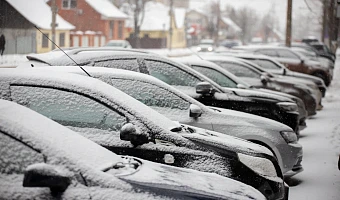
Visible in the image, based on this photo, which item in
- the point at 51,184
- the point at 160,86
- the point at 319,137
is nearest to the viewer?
the point at 51,184

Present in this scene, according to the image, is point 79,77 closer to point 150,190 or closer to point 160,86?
point 160,86

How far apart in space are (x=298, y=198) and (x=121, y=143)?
8.72 ft

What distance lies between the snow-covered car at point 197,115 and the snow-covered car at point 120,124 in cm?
99

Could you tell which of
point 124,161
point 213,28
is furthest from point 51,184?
point 213,28

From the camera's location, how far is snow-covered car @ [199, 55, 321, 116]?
474 inches

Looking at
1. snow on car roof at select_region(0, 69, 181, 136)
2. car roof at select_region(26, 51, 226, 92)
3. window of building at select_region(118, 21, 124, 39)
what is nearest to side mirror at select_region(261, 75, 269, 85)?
car roof at select_region(26, 51, 226, 92)

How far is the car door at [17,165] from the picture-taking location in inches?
121

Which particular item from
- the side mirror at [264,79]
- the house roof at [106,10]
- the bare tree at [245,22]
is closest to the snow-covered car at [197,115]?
the side mirror at [264,79]

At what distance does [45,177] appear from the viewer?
293 centimetres

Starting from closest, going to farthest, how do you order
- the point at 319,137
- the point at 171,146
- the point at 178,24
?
the point at 171,146, the point at 319,137, the point at 178,24

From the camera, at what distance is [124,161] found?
3.74m

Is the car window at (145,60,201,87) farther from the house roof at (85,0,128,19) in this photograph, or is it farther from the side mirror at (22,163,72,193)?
the house roof at (85,0,128,19)

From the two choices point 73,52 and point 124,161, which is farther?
point 73,52

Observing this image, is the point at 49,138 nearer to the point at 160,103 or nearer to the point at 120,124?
the point at 120,124
